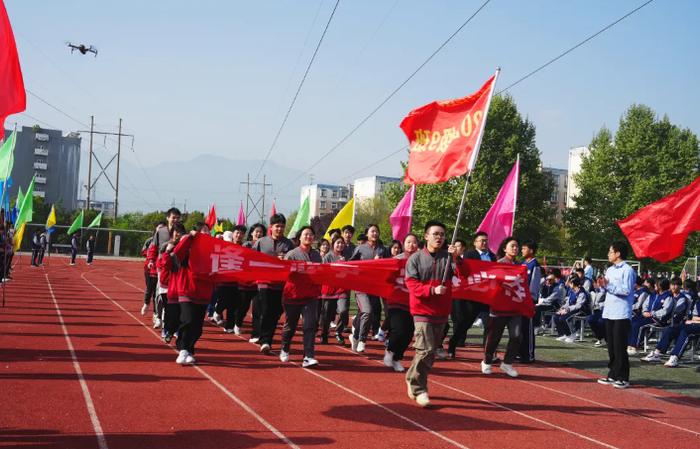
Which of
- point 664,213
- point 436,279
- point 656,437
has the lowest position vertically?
point 656,437

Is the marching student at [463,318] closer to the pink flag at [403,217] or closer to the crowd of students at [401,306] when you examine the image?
the crowd of students at [401,306]

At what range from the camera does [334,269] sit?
962 centimetres

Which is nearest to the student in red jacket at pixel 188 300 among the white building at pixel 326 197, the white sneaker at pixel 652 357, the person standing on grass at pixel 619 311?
the person standing on grass at pixel 619 311

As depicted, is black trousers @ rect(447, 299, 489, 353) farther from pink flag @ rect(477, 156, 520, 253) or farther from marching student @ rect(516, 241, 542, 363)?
pink flag @ rect(477, 156, 520, 253)

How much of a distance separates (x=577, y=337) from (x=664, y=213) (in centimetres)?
734

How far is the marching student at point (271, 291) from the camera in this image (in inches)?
399

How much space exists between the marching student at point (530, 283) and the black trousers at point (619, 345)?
4.89 ft

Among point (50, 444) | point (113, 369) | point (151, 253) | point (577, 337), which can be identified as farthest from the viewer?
point (577, 337)

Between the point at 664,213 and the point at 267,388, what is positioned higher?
the point at 664,213

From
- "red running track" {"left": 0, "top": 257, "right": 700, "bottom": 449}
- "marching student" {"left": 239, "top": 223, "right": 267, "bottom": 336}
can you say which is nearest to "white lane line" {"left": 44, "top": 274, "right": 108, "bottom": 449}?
"red running track" {"left": 0, "top": 257, "right": 700, "bottom": 449}

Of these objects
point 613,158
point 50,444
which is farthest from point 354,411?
point 613,158

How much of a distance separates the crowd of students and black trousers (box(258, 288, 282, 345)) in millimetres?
15

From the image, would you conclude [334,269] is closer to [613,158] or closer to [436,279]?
[436,279]

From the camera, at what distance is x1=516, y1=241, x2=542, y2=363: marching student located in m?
11.0
